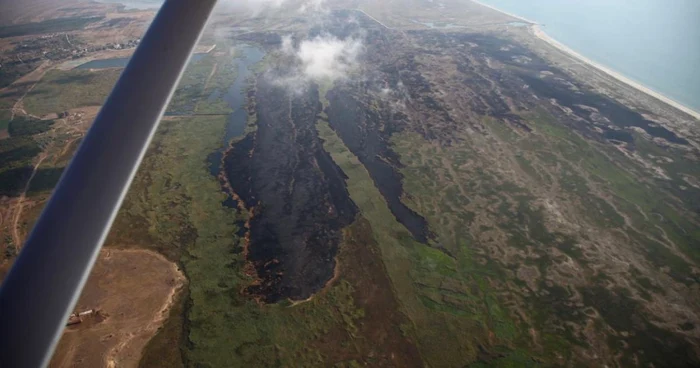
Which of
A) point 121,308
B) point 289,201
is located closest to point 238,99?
point 289,201

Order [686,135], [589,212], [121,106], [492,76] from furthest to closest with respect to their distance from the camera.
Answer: [492,76] < [686,135] < [589,212] < [121,106]

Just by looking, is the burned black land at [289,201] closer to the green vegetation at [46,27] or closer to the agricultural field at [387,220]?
the agricultural field at [387,220]

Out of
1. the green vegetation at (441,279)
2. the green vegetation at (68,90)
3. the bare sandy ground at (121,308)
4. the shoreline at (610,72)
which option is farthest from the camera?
the shoreline at (610,72)

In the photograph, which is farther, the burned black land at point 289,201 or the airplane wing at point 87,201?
the burned black land at point 289,201

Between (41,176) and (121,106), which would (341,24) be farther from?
(121,106)

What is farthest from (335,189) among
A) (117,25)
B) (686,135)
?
(117,25)

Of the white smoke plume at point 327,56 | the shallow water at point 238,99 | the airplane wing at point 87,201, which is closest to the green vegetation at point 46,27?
the shallow water at point 238,99
